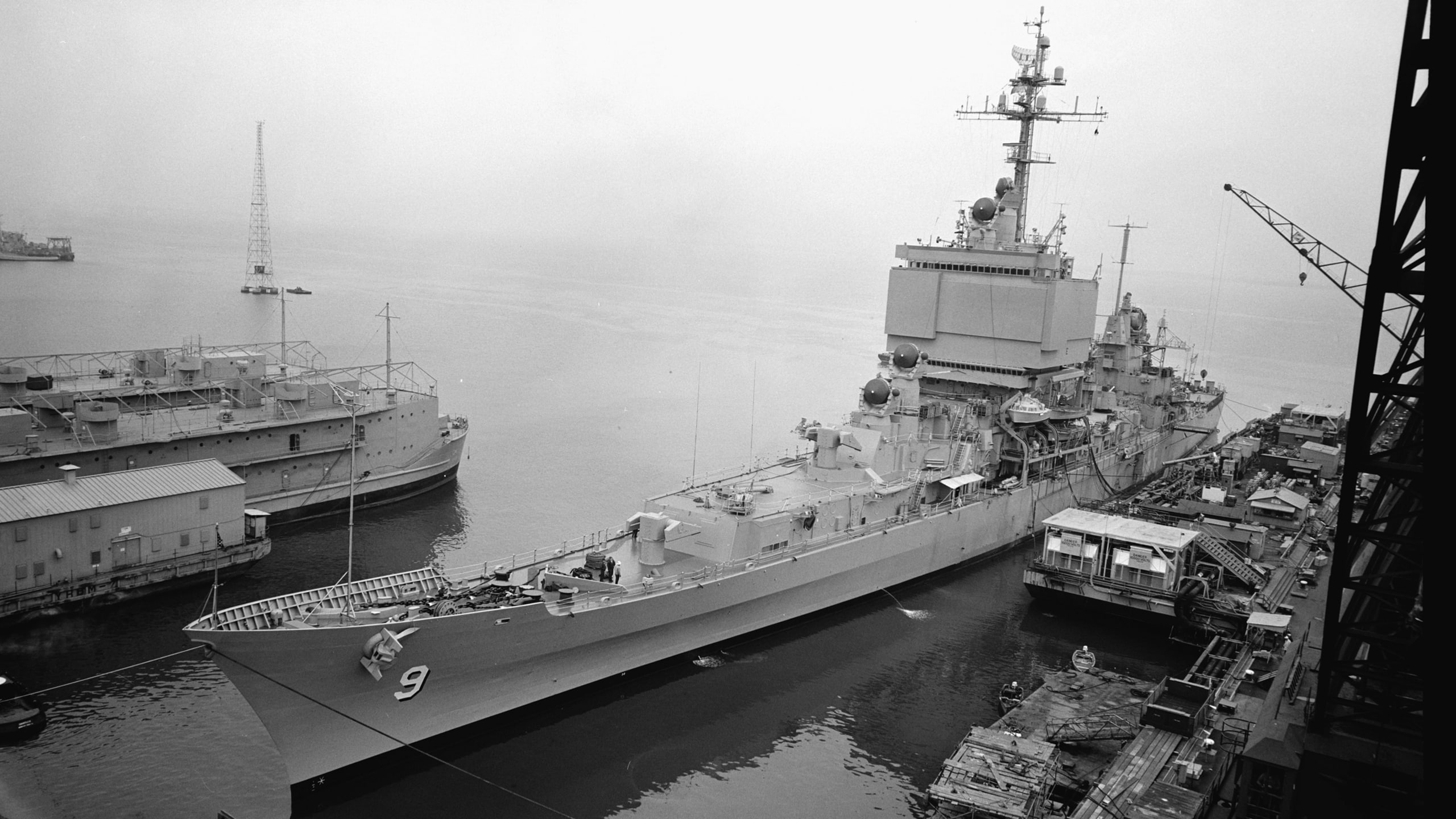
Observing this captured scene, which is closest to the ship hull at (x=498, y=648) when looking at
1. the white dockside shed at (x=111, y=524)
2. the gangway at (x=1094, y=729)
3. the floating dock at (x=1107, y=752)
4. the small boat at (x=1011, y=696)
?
the small boat at (x=1011, y=696)

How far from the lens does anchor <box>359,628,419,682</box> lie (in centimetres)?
1329

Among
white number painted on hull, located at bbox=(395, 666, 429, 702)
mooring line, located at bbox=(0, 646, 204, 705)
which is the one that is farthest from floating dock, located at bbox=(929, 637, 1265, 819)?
mooring line, located at bbox=(0, 646, 204, 705)

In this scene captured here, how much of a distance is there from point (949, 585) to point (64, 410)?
23.6m

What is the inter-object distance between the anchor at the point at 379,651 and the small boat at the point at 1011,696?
10.4m

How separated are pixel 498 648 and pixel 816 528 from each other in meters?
8.10

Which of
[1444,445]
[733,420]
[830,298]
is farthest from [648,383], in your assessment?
[830,298]

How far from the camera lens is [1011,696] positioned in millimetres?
17562

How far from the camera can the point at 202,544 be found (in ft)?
68.9

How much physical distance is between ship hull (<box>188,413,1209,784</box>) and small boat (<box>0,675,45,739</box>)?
166 inches

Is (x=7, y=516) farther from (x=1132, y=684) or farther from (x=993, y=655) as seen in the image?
(x=1132, y=684)

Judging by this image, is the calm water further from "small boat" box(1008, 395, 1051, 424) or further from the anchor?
"small boat" box(1008, 395, 1051, 424)

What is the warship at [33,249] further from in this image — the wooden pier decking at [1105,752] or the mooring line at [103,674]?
the wooden pier decking at [1105,752]

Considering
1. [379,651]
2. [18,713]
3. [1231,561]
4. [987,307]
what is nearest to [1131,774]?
[379,651]

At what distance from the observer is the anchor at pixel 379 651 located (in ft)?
43.6
